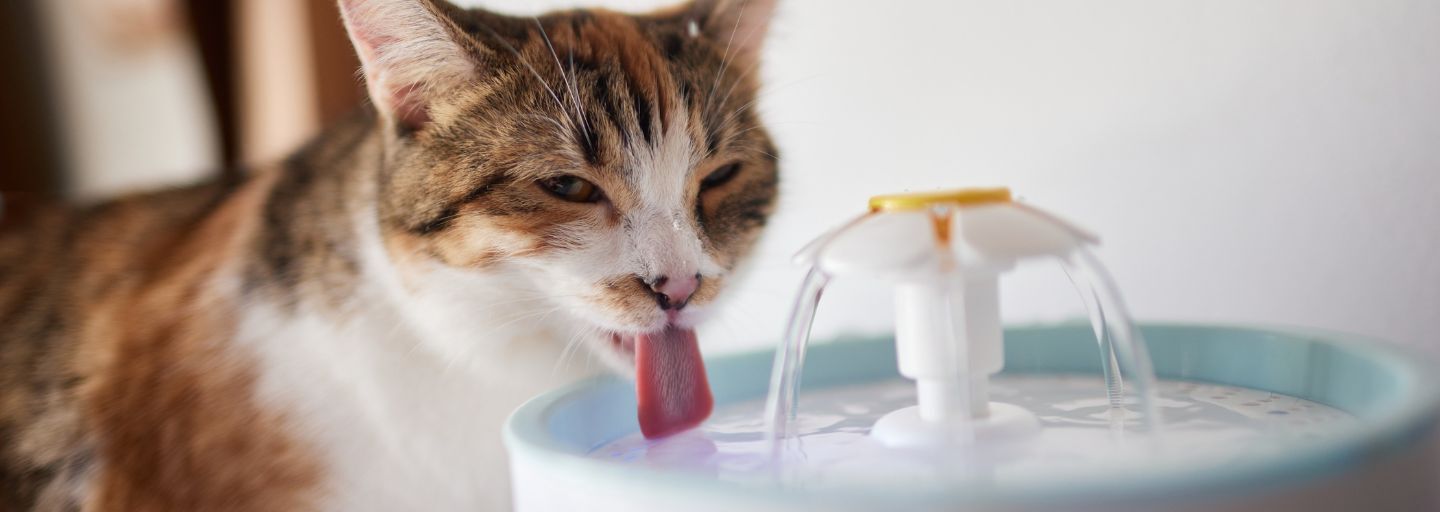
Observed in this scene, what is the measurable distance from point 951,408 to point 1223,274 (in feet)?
1.21

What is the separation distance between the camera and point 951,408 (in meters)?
0.54

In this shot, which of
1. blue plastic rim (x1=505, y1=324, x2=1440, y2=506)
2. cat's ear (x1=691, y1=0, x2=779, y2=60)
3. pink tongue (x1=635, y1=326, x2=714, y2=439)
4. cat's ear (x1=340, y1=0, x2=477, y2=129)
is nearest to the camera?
blue plastic rim (x1=505, y1=324, x2=1440, y2=506)

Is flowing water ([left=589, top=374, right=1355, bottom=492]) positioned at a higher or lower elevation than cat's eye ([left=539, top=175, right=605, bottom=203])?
lower

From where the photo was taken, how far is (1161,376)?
692 millimetres

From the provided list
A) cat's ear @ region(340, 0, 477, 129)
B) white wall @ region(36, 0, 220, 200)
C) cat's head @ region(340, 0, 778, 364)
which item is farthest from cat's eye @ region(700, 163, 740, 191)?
white wall @ region(36, 0, 220, 200)

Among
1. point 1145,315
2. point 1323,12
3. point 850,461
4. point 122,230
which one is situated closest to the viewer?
point 850,461

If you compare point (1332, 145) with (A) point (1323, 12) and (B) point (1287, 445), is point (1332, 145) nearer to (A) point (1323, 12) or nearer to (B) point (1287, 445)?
(A) point (1323, 12)

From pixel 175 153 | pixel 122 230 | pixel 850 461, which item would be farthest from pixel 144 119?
pixel 850 461

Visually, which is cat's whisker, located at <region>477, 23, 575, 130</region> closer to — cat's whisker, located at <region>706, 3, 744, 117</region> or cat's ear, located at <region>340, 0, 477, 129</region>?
cat's ear, located at <region>340, 0, 477, 129</region>

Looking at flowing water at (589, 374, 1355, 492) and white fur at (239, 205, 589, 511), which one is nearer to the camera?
flowing water at (589, 374, 1355, 492)

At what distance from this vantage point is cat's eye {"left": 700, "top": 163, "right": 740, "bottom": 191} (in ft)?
2.75

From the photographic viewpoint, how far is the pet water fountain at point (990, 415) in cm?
37

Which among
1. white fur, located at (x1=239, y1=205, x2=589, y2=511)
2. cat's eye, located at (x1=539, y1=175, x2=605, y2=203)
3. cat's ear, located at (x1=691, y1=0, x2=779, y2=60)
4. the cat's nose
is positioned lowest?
white fur, located at (x1=239, y1=205, x2=589, y2=511)

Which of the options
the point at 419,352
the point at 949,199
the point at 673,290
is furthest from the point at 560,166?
the point at 949,199
